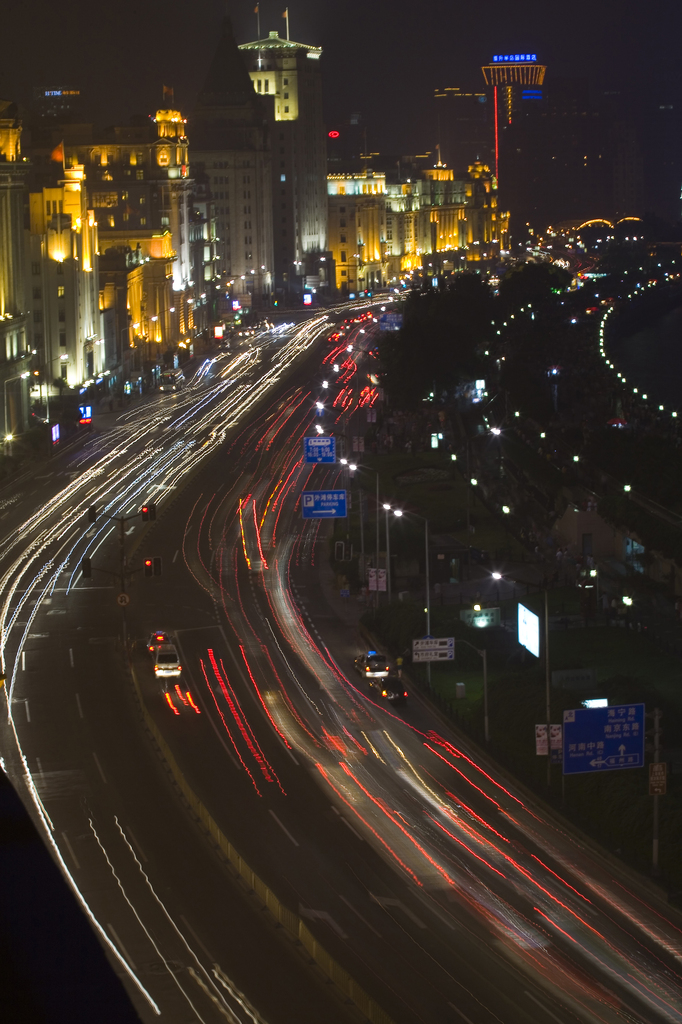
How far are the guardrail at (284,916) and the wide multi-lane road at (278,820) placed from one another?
0.08 meters

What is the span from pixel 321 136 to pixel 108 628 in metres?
143

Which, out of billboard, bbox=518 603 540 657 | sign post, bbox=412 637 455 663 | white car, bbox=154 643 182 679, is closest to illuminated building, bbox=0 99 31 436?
white car, bbox=154 643 182 679

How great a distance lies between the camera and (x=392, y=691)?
39.7 m

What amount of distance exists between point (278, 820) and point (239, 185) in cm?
13648

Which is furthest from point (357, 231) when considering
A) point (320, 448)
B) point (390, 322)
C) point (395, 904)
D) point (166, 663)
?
point (395, 904)

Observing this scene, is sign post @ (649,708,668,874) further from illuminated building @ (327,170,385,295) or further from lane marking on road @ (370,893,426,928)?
illuminated building @ (327,170,385,295)

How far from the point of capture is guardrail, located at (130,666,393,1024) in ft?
69.3

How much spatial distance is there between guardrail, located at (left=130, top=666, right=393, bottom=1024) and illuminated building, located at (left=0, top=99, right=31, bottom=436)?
49.4m

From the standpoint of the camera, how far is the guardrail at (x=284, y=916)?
2112cm

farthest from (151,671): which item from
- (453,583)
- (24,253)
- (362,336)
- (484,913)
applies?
(362,336)

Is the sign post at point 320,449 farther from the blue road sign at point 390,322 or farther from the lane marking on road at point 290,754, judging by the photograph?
the blue road sign at point 390,322

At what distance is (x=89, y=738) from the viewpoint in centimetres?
3619

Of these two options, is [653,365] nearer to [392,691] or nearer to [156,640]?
[156,640]

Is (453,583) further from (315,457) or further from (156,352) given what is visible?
(156,352)
